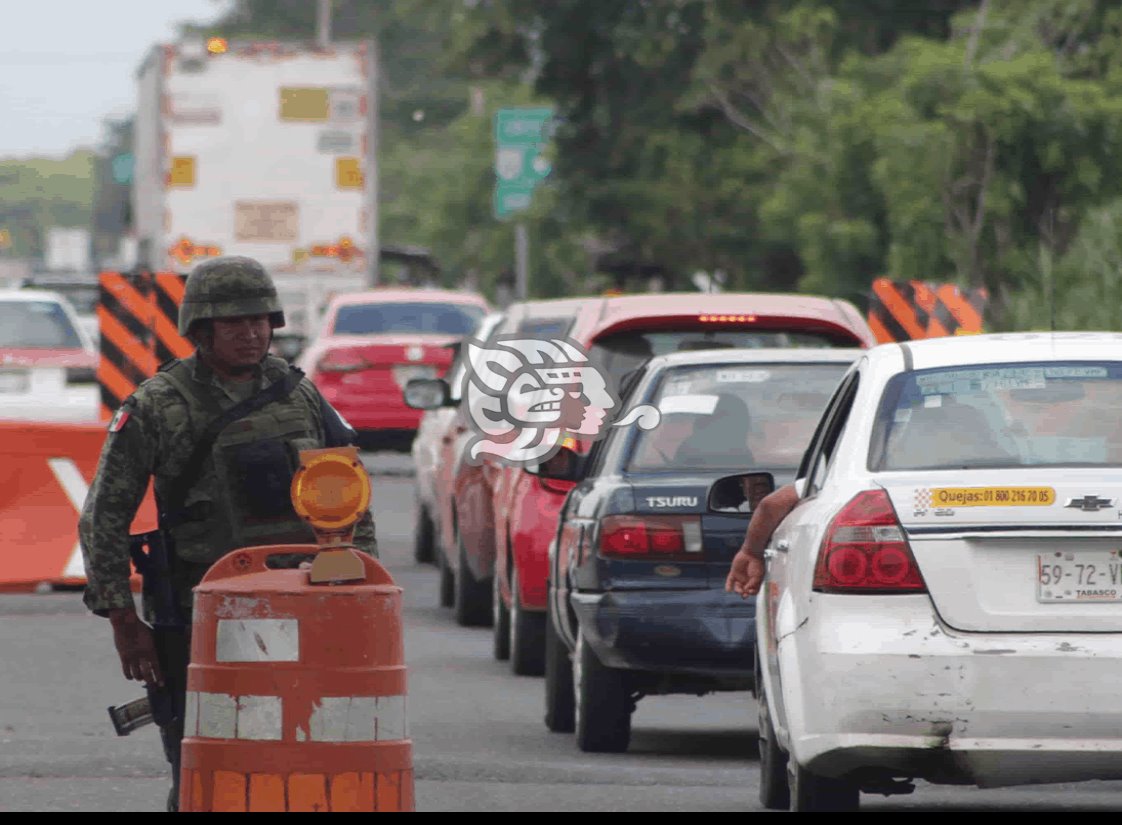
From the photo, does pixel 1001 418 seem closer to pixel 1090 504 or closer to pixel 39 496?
pixel 1090 504

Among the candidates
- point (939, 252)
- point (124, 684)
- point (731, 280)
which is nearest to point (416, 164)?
point (731, 280)

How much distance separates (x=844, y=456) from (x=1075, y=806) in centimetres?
215

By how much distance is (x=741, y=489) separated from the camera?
9109 mm

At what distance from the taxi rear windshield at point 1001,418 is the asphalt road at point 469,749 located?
1825 millimetres

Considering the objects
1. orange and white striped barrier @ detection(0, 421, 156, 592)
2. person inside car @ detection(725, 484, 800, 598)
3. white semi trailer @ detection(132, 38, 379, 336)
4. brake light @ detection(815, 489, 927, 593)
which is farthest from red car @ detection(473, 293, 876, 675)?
white semi trailer @ detection(132, 38, 379, 336)

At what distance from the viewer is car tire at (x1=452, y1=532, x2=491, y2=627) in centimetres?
1616

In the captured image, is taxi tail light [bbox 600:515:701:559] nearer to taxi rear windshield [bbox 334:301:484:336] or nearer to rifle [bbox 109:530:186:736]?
rifle [bbox 109:530:186:736]

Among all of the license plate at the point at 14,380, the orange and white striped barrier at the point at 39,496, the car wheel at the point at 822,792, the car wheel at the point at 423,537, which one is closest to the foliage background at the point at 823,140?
the car wheel at the point at 423,537

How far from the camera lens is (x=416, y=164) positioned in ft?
243

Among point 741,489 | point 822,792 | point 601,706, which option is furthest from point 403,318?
point 822,792

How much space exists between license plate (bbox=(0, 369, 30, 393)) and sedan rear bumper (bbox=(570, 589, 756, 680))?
14.8m

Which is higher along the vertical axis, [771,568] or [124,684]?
[771,568]

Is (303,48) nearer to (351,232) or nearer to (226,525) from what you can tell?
(351,232)

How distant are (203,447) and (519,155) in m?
32.4
